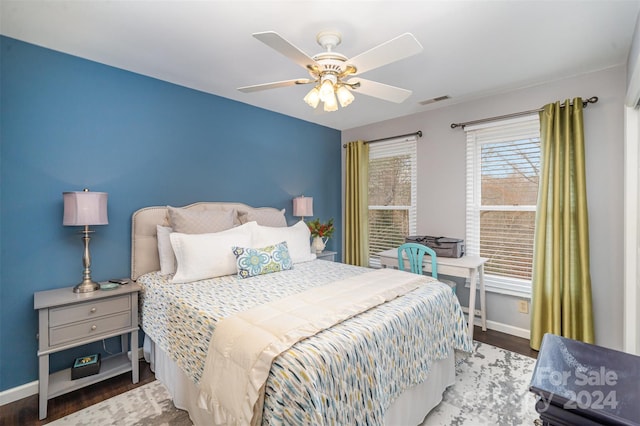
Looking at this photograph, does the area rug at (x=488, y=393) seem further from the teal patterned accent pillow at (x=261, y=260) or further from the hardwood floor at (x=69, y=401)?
the hardwood floor at (x=69, y=401)

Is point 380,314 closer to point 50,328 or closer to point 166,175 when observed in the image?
point 50,328

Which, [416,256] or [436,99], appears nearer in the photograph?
[416,256]

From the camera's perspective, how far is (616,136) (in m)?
2.47

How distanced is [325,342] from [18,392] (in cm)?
240

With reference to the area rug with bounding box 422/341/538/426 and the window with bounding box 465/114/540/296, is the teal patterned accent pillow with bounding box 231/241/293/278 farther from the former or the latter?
the window with bounding box 465/114/540/296

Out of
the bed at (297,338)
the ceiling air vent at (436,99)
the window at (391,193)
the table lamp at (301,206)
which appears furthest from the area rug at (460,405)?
the ceiling air vent at (436,99)

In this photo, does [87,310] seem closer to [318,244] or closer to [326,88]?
[326,88]

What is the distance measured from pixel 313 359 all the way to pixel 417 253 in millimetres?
2133

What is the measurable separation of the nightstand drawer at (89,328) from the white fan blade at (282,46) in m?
2.11

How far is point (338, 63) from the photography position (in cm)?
175

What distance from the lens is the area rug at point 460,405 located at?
184 centimetres

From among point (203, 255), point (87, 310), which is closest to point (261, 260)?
point (203, 255)

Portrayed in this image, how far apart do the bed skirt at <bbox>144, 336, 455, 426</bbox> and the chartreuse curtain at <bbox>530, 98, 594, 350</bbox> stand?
4.25 ft

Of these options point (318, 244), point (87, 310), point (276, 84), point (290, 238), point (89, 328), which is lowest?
point (89, 328)
